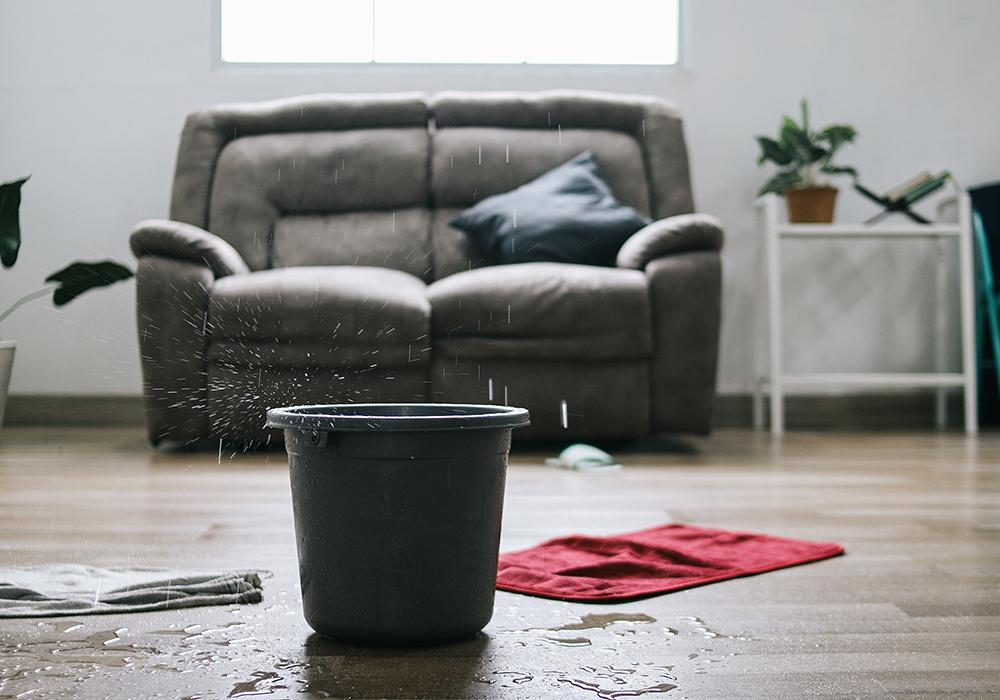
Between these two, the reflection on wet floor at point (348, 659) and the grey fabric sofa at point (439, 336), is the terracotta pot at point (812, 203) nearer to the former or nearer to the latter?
the grey fabric sofa at point (439, 336)

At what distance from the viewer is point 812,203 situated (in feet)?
11.4

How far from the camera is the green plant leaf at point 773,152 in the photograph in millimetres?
3477

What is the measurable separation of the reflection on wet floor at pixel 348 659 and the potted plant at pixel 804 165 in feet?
8.60

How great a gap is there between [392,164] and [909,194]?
5.49 feet

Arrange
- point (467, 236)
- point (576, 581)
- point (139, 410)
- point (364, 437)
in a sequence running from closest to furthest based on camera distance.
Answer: point (364, 437), point (576, 581), point (467, 236), point (139, 410)

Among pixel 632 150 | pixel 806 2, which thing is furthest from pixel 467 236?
pixel 806 2

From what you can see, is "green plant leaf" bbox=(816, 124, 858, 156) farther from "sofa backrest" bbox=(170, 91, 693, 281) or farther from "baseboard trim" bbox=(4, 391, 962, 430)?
"baseboard trim" bbox=(4, 391, 962, 430)

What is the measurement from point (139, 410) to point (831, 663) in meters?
3.10

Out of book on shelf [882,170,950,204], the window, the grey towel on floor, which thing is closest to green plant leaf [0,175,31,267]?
the grey towel on floor

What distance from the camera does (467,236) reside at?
3287 mm

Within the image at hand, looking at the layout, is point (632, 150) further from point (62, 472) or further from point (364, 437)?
point (364, 437)

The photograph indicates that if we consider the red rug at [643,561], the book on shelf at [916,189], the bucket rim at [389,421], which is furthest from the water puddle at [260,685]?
the book on shelf at [916,189]

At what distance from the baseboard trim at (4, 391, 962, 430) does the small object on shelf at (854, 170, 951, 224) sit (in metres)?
0.64

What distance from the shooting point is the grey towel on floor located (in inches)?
42.9
